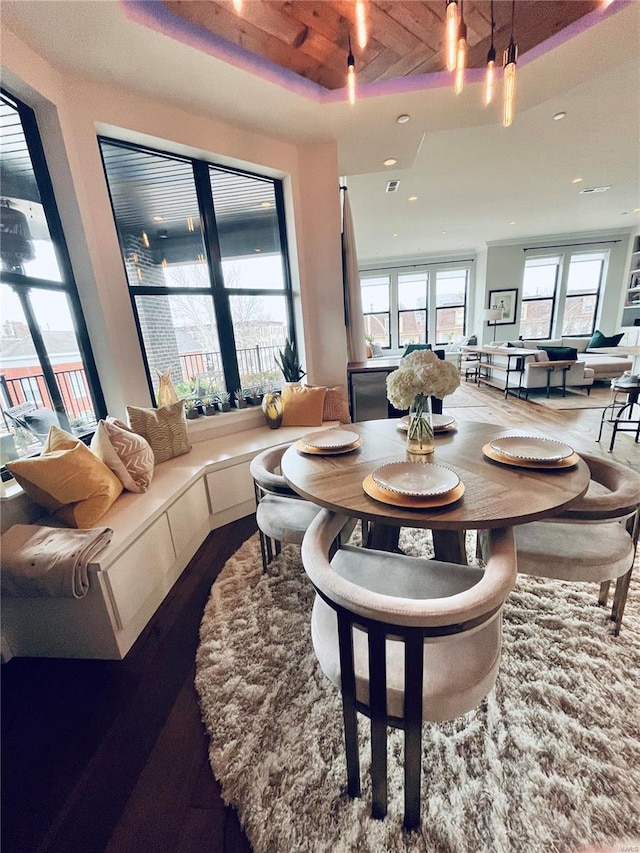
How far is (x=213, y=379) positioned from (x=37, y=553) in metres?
2.00

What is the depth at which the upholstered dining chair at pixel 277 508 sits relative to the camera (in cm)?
156

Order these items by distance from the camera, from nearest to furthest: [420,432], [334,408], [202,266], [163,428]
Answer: [420,432] < [163,428] < [202,266] < [334,408]

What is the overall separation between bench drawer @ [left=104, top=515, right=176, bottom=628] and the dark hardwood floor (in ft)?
0.71

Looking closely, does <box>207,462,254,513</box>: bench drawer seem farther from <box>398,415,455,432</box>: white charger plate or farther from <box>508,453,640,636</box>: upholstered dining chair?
<box>508,453,640,636</box>: upholstered dining chair

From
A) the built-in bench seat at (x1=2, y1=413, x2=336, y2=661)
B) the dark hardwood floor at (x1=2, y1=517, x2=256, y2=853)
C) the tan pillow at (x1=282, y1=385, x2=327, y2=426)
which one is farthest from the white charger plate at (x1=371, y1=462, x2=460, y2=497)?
the tan pillow at (x1=282, y1=385, x2=327, y2=426)

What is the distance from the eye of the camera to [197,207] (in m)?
2.78

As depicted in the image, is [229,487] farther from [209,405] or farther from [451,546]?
[451,546]

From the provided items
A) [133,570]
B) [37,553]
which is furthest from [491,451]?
[37,553]

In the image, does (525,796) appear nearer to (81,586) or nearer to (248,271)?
(81,586)

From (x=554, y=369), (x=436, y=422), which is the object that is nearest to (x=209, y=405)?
(x=436, y=422)

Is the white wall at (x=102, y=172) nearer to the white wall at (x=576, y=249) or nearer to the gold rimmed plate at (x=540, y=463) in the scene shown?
Answer: the gold rimmed plate at (x=540, y=463)

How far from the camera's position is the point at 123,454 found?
6.17ft

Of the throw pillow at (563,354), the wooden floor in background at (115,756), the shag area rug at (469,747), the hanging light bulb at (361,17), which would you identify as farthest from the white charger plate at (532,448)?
the throw pillow at (563,354)

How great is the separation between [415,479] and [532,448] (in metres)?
0.62
